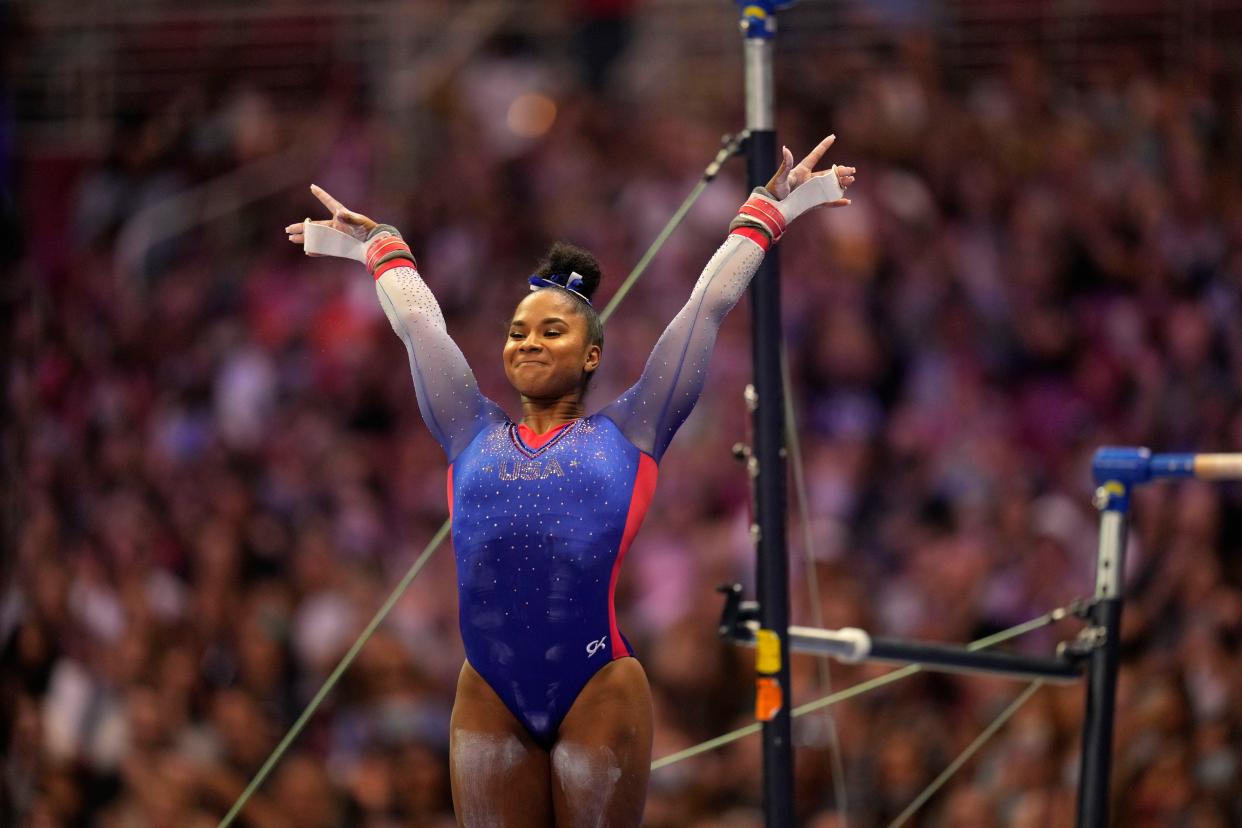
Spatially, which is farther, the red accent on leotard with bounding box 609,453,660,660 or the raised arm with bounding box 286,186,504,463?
the raised arm with bounding box 286,186,504,463

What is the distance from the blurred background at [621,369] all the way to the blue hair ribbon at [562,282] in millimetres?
2008

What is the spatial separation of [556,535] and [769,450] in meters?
0.99

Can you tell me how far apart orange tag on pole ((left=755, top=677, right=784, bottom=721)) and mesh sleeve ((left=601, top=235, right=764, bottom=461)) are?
0.82 m

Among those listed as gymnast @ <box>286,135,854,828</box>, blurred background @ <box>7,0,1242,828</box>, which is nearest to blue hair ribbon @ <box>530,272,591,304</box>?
gymnast @ <box>286,135,854,828</box>

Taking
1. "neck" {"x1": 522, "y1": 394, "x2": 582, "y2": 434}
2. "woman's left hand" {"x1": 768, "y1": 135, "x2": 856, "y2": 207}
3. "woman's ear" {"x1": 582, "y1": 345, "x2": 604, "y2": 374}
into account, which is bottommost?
"neck" {"x1": 522, "y1": 394, "x2": 582, "y2": 434}

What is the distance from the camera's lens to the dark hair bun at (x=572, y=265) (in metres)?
3.63

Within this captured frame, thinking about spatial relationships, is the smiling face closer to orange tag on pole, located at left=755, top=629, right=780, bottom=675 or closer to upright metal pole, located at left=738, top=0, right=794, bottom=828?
upright metal pole, located at left=738, top=0, right=794, bottom=828

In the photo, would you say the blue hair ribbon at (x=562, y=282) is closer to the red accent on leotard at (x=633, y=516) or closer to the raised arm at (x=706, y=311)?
the raised arm at (x=706, y=311)

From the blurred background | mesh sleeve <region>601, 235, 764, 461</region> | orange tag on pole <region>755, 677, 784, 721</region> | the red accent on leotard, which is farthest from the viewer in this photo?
the blurred background

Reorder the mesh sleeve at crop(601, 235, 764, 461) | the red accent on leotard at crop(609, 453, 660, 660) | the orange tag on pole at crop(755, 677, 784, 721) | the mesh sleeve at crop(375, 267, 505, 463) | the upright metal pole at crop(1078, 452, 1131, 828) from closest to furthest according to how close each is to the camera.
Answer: the red accent on leotard at crop(609, 453, 660, 660)
the mesh sleeve at crop(601, 235, 764, 461)
the mesh sleeve at crop(375, 267, 505, 463)
the orange tag on pole at crop(755, 677, 784, 721)
the upright metal pole at crop(1078, 452, 1131, 828)

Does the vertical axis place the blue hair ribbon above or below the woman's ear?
above

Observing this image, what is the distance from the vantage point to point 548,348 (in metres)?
3.45

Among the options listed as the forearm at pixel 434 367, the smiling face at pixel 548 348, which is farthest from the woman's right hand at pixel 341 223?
the smiling face at pixel 548 348

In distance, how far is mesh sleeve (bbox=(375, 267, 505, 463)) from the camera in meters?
3.54
